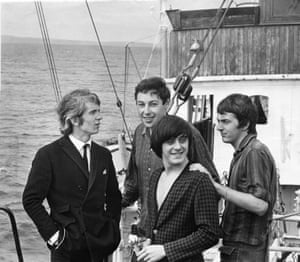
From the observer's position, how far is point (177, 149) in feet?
10.2

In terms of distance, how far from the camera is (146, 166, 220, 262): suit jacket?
3037 millimetres

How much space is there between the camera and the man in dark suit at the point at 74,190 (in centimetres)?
367

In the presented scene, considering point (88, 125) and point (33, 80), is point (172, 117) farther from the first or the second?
point (33, 80)


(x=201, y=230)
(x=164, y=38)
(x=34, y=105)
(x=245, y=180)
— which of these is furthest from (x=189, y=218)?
(x=34, y=105)

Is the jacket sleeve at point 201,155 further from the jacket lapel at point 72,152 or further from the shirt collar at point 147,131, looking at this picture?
the jacket lapel at point 72,152

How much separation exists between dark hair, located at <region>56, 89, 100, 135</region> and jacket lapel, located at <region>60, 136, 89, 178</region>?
0.07 metres

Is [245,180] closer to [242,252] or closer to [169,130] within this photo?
[242,252]

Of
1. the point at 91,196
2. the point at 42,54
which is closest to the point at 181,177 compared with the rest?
the point at 91,196

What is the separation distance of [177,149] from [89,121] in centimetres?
82

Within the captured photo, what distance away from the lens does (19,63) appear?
74.6 meters

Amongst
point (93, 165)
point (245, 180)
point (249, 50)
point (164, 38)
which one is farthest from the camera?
point (164, 38)

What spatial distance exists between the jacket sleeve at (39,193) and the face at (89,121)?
0.26 meters

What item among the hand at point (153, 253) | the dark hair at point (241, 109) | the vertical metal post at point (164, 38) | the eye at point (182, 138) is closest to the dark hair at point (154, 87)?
the dark hair at point (241, 109)

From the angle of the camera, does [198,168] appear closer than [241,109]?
Yes
